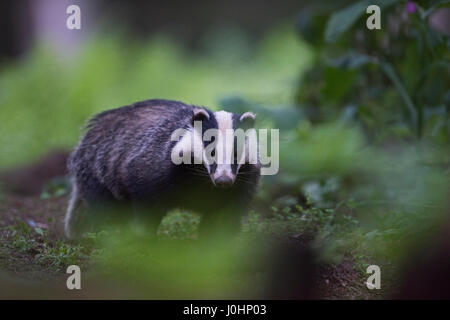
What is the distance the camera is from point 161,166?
144 inches

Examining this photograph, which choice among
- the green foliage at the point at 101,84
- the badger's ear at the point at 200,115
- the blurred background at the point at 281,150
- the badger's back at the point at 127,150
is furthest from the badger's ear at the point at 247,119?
the green foliage at the point at 101,84

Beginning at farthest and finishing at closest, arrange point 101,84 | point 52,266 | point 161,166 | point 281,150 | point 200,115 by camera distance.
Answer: point 101,84 → point 281,150 → point 161,166 → point 200,115 → point 52,266

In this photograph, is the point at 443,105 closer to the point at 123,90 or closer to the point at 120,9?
the point at 123,90

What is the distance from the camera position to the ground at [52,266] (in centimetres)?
287

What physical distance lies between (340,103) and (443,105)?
1312mm

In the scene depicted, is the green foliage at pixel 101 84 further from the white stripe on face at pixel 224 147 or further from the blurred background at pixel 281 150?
the white stripe on face at pixel 224 147

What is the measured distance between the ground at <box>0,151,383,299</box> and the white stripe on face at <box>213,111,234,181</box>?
19.4 inches

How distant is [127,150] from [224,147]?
0.89 m

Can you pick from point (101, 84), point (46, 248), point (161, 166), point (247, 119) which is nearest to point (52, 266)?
point (46, 248)

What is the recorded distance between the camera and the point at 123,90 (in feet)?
26.0

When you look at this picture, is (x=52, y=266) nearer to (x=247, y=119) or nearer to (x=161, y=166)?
(x=161, y=166)

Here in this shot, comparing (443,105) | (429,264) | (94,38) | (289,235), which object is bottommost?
(429,264)

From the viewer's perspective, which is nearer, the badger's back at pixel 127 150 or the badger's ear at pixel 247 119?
the badger's ear at pixel 247 119

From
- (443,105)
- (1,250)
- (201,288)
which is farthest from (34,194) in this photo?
(443,105)
